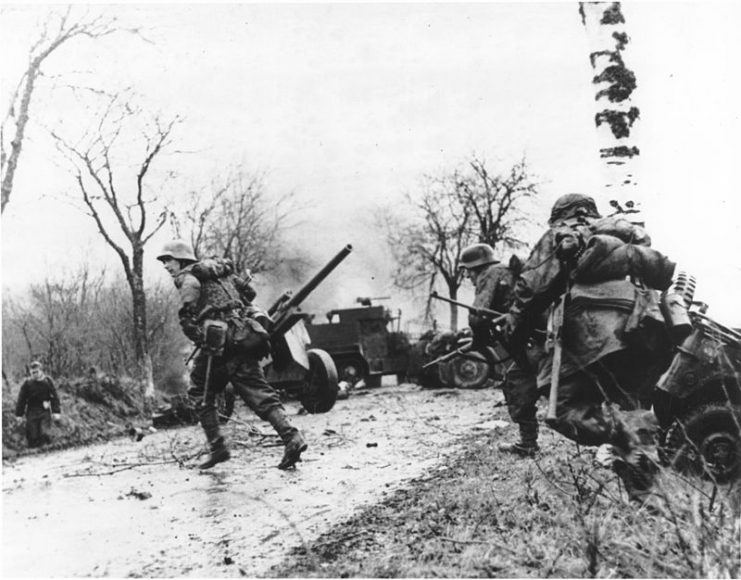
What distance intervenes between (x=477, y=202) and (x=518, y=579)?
1020 inches

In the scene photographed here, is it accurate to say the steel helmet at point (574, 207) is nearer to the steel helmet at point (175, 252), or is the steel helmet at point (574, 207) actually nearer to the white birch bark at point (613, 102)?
the white birch bark at point (613, 102)

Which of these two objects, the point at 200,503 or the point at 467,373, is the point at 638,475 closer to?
the point at 200,503

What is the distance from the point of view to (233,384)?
19.4 feet

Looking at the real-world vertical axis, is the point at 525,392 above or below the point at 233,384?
below

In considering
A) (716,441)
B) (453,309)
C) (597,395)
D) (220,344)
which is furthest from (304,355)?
(453,309)

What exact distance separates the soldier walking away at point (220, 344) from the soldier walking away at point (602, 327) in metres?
2.45

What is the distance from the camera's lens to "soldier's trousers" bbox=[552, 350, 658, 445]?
3646 mm

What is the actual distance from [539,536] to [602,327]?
1.20m

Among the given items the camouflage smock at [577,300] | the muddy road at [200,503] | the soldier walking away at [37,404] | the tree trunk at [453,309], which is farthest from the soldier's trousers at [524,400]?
the tree trunk at [453,309]

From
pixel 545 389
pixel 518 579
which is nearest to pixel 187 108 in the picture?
pixel 545 389

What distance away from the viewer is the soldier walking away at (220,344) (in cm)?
576

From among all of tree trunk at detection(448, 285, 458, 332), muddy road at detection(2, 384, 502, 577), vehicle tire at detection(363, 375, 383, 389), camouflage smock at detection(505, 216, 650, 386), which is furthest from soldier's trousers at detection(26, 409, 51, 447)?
tree trunk at detection(448, 285, 458, 332)

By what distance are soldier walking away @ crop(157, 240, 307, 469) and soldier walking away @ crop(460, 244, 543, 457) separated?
1719 millimetres

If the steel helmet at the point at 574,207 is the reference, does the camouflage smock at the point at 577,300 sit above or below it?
below
